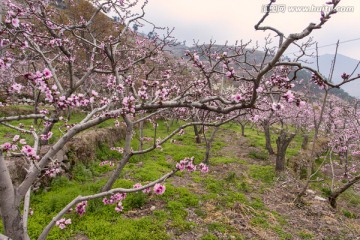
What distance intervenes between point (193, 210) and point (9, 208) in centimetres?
617

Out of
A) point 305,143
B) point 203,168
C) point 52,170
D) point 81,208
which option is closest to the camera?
point 81,208

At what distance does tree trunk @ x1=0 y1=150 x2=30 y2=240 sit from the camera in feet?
12.4

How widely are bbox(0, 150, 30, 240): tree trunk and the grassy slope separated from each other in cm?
303

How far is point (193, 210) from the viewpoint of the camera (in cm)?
888

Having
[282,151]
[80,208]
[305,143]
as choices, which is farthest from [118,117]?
[305,143]

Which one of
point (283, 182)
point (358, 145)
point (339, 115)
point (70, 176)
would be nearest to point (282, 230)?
point (283, 182)

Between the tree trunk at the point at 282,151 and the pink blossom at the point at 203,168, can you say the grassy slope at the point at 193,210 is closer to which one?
the tree trunk at the point at 282,151

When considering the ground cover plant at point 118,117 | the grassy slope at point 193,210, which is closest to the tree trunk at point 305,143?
the ground cover plant at point 118,117

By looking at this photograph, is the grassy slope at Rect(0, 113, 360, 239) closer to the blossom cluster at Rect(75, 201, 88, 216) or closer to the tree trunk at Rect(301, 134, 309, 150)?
the blossom cluster at Rect(75, 201, 88, 216)

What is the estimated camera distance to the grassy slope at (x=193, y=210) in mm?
7344

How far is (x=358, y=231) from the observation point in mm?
9109

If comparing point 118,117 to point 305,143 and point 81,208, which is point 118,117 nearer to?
point 81,208

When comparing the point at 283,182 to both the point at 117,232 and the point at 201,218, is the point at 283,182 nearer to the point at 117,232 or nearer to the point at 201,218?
the point at 201,218

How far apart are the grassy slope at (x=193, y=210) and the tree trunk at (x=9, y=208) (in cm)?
303
